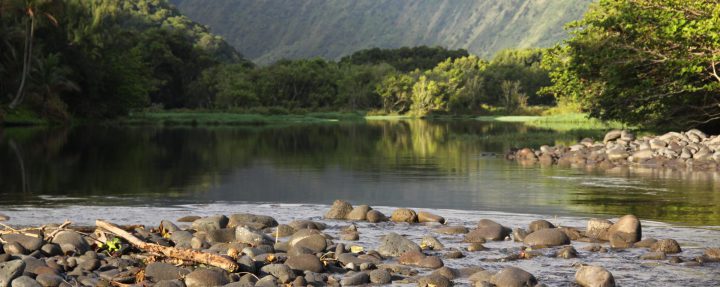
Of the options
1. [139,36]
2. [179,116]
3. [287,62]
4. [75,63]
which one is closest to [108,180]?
[75,63]

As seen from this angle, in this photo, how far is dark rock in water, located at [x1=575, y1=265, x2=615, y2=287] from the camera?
10.8m

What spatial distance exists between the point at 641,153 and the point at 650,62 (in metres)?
3.62

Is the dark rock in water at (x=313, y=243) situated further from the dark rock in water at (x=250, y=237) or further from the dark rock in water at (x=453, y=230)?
the dark rock in water at (x=453, y=230)

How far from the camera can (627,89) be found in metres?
35.2

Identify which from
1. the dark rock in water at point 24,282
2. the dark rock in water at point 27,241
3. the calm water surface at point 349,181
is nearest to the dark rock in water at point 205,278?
the dark rock in water at point 24,282

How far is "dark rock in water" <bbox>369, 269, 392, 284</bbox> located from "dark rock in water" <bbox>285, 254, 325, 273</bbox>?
29.5 inches

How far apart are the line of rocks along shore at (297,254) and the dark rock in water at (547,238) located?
0.05 feet

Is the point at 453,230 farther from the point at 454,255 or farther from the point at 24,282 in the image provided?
the point at 24,282

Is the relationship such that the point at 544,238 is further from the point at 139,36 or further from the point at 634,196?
the point at 139,36

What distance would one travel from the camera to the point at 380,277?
448 inches

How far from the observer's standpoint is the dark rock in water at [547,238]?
14.0 metres

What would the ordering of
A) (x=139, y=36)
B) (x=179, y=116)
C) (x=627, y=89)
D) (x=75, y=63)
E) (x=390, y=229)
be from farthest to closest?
1. (x=139, y=36)
2. (x=179, y=116)
3. (x=75, y=63)
4. (x=627, y=89)
5. (x=390, y=229)

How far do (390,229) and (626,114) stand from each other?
79.3 ft

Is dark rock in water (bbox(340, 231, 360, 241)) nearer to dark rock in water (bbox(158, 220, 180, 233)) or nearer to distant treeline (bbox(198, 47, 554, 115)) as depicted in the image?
dark rock in water (bbox(158, 220, 180, 233))
